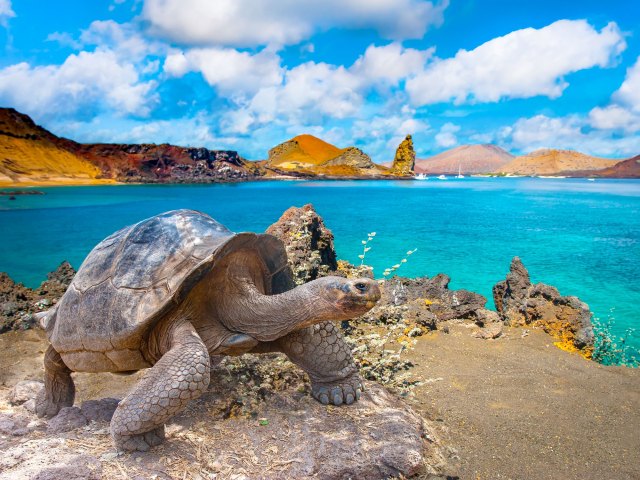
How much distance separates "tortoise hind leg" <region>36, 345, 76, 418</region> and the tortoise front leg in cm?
253

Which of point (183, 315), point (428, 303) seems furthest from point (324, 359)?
point (428, 303)

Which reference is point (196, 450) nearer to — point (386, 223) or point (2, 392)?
point (2, 392)

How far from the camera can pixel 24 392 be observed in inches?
207

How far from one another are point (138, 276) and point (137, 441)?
1372 mm

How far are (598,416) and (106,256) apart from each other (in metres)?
5.91

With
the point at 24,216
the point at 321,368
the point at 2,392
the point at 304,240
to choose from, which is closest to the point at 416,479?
the point at 321,368

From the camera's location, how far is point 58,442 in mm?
3609

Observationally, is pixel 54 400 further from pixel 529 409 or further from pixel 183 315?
pixel 529 409

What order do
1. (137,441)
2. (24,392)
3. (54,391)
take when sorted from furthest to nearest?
(24,392), (54,391), (137,441)

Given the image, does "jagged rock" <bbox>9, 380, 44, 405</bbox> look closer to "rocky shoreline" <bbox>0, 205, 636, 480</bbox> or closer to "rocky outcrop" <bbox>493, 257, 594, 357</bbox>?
"rocky shoreline" <bbox>0, 205, 636, 480</bbox>

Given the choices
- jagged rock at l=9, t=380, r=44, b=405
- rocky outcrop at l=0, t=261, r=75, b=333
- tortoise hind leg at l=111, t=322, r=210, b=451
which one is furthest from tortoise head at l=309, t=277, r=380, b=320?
rocky outcrop at l=0, t=261, r=75, b=333

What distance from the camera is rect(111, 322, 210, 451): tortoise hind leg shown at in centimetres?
337

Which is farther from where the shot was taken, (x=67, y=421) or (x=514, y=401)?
(x=514, y=401)

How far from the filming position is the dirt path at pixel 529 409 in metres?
4.31
